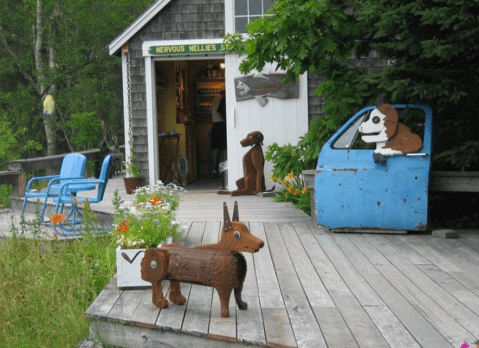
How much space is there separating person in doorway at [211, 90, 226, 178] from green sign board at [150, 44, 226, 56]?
2325 millimetres

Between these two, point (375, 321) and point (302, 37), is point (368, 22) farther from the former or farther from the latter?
point (375, 321)

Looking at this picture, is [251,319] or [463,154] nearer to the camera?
[251,319]

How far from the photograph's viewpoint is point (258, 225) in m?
9.02

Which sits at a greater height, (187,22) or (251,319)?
(187,22)

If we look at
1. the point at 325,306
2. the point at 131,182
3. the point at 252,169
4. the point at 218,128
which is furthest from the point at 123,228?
the point at 218,128

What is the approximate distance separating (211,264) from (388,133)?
384 centimetres

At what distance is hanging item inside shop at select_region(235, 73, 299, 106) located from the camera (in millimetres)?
12969

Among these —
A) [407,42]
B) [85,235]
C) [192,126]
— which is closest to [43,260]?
[85,235]

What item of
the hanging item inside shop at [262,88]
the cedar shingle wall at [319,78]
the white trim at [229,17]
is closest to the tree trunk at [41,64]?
the white trim at [229,17]

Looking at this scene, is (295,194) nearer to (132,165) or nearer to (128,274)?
(132,165)

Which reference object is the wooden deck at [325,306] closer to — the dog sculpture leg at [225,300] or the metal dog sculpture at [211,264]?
the dog sculpture leg at [225,300]

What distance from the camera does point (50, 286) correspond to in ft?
21.0

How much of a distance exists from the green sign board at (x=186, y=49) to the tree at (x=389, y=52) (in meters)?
2.62

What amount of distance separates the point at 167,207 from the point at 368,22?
3656 mm
